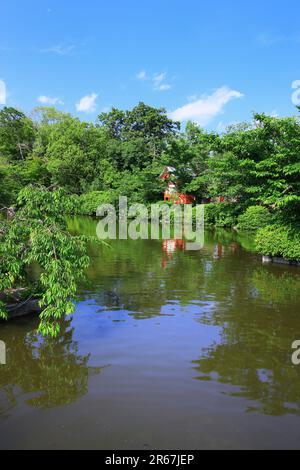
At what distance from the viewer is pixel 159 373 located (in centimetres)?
722

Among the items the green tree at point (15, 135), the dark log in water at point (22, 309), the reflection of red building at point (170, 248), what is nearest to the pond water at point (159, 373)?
the dark log in water at point (22, 309)

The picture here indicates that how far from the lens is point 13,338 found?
28.5 ft

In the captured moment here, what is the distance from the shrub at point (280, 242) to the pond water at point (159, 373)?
365cm

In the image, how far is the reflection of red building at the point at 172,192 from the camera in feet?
139

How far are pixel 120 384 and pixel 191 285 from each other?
739 centimetres

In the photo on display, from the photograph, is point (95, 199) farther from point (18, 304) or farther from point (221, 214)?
point (18, 304)

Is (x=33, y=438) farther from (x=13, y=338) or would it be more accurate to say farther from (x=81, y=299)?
(x=81, y=299)

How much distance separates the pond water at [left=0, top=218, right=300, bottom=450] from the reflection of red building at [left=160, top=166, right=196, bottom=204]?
1166 inches

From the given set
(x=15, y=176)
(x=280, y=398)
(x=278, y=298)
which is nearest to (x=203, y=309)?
(x=278, y=298)

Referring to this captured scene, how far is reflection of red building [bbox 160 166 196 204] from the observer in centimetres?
4250

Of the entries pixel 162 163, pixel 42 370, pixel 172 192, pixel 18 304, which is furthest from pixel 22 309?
pixel 162 163

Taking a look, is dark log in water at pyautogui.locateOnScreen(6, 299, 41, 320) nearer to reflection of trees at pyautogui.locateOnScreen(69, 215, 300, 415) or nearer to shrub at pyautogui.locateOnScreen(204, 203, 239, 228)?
reflection of trees at pyautogui.locateOnScreen(69, 215, 300, 415)

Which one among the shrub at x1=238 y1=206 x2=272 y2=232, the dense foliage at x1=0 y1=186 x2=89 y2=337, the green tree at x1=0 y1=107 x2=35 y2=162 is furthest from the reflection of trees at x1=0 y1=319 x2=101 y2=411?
the green tree at x1=0 y1=107 x2=35 y2=162
